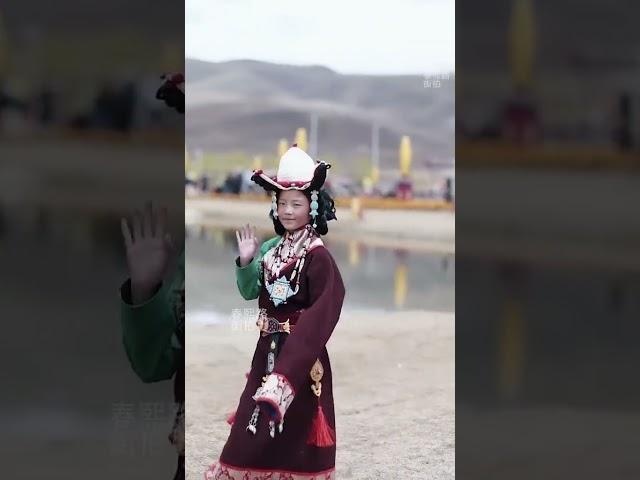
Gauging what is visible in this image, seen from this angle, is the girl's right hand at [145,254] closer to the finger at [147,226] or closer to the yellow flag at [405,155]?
the finger at [147,226]

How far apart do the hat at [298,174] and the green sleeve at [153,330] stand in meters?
0.37

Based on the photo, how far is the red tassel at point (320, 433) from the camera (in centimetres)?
246

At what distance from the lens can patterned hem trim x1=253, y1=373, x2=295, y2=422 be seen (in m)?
2.34

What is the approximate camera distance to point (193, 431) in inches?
132

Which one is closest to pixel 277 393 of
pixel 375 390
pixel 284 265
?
pixel 284 265

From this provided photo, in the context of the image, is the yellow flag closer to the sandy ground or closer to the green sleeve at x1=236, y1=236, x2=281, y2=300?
the sandy ground

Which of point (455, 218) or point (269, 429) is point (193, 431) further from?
point (455, 218)

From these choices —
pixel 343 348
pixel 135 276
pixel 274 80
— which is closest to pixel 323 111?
pixel 274 80

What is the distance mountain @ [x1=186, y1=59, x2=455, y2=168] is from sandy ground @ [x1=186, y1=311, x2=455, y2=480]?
715mm

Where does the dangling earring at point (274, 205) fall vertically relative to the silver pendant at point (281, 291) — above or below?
above

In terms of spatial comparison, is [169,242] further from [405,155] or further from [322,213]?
[405,155]

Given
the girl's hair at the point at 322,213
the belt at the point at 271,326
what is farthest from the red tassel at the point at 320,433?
the girl's hair at the point at 322,213

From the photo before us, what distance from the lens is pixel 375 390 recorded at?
3.41m

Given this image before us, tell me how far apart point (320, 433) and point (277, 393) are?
22 cm
